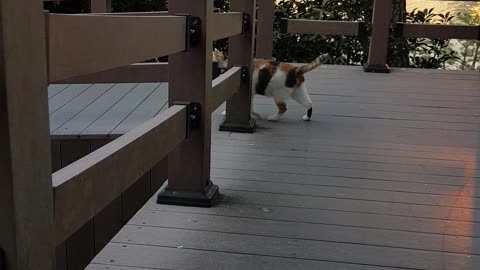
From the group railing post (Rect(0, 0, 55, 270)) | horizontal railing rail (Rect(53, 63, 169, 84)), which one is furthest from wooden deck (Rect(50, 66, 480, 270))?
railing post (Rect(0, 0, 55, 270))

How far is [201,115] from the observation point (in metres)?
2.27

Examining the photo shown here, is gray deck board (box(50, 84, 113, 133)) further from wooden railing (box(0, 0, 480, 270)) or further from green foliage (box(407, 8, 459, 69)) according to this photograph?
green foliage (box(407, 8, 459, 69))

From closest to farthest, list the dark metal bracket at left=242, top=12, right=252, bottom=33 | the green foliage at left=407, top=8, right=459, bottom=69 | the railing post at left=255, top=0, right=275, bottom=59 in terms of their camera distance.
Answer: the dark metal bracket at left=242, top=12, right=252, bottom=33, the railing post at left=255, top=0, right=275, bottom=59, the green foliage at left=407, top=8, right=459, bottom=69

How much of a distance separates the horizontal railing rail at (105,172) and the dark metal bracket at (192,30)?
0.83 feet

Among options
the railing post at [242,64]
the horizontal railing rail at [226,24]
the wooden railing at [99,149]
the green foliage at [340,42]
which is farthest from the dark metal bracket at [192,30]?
the green foliage at [340,42]

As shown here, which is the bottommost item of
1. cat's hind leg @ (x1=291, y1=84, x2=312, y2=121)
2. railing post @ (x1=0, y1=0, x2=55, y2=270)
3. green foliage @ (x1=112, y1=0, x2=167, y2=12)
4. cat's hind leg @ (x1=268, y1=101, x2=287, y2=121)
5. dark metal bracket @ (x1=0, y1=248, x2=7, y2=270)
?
cat's hind leg @ (x1=268, y1=101, x2=287, y2=121)

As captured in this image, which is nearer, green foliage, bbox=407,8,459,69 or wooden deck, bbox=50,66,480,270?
wooden deck, bbox=50,66,480,270

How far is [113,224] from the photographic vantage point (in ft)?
11.3

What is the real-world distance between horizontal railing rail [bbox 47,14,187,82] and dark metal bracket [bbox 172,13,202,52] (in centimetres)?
20

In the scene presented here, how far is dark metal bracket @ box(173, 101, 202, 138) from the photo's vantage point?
2221mm

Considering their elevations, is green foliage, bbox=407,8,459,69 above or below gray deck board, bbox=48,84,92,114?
above

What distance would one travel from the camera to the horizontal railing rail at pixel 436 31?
5926mm

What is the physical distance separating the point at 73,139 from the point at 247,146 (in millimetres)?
1157

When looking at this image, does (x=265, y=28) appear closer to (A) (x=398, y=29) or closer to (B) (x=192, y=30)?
(A) (x=398, y=29)
